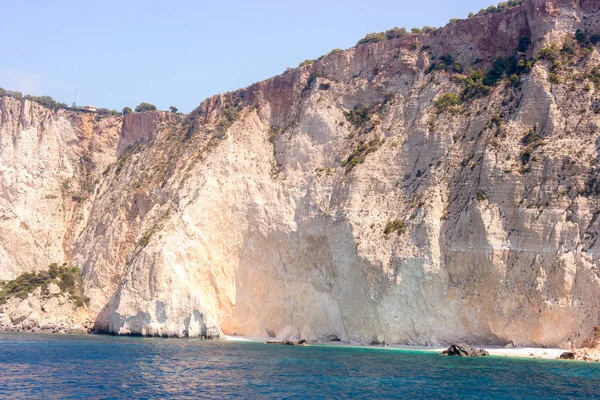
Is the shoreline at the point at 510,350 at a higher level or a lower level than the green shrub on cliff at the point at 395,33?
lower

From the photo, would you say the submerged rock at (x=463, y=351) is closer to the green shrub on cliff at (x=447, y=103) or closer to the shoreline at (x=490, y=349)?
the shoreline at (x=490, y=349)

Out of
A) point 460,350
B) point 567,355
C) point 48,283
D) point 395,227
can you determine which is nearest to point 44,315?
point 48,283

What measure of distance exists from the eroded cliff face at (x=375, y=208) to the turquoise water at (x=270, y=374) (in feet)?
18.5

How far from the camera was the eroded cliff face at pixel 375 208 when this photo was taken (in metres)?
45.2

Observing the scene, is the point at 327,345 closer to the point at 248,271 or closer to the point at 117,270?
the point at 248,271

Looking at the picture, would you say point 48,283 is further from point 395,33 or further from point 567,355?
point 567,355

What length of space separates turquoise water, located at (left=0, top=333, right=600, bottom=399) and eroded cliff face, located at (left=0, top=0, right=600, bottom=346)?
5.63 m

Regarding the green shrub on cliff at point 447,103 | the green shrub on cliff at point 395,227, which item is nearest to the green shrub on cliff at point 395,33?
the green shrub on cliff at point 447,103

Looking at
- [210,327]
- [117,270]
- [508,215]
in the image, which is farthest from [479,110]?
[117,270]

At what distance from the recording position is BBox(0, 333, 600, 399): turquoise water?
27953 millimetres

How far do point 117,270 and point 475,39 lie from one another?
39.9 meters

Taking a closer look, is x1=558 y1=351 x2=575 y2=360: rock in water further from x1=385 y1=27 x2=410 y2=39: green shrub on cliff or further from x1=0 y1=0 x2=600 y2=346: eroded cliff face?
x1=385 y1=27 x2=410 y2=39: green shrub on cliff

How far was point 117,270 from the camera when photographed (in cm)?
6606

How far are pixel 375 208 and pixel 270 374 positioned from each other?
921 inches
